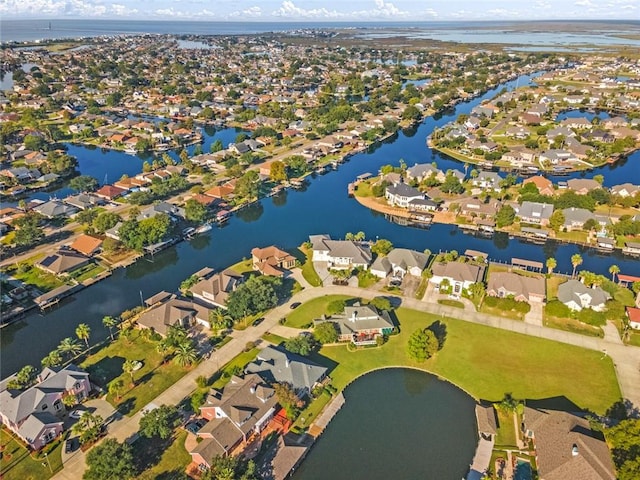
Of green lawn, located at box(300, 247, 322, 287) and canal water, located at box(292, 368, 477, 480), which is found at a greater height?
green lawn, located at box(300, 247, 322, 287)

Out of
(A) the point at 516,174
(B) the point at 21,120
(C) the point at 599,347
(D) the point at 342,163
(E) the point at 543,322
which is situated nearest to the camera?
(C) the point at 599,347

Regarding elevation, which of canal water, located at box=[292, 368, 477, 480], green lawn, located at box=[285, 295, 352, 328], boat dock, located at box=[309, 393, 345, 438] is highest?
green lawn, located at box=[285, 295, 352, 328]

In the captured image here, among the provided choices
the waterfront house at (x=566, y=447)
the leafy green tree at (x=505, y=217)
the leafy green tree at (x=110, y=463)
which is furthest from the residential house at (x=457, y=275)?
→ the leafy green tree at (x=110, y=463)

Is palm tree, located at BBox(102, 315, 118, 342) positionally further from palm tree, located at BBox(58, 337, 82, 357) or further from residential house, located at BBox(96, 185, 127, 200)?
residential house, located at BBox(96, 185, 127, 200)

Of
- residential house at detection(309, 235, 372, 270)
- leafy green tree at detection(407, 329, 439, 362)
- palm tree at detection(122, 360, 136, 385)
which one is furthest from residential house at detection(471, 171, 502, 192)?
palm tree at detection(122, 360, 136, 385)

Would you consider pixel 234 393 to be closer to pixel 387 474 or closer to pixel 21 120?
pixel 387 474

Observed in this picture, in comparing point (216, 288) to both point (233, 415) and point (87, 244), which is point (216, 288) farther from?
point (87, 244)

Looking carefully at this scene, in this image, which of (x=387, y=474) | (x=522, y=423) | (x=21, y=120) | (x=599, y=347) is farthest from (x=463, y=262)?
(x=21, y=120)

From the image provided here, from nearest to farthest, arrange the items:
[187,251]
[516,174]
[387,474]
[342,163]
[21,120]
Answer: [387,474] → [187,251] → [516,174] → [342,163] → [21,120]
